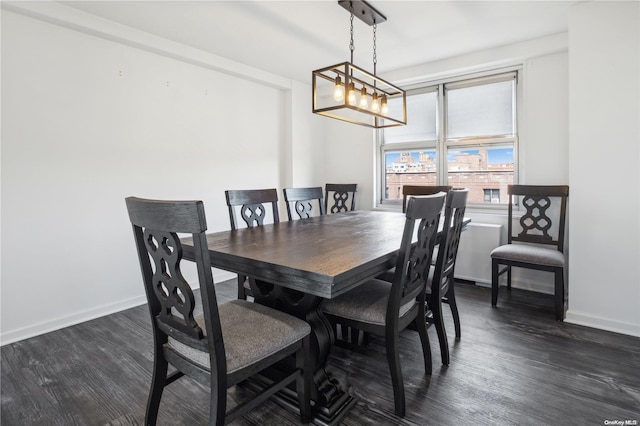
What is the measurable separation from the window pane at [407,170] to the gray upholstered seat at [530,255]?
1.41m

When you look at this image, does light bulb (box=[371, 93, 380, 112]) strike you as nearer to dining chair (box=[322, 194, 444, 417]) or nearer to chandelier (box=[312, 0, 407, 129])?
chandelier (box=[312, 0, 407, 129])

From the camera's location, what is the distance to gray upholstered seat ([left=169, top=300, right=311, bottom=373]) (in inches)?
49.9

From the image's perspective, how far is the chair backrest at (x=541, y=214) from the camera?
10.00 feet

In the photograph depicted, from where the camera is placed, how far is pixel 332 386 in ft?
5.50

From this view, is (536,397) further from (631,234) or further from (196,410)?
(196,410)

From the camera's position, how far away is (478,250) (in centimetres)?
357

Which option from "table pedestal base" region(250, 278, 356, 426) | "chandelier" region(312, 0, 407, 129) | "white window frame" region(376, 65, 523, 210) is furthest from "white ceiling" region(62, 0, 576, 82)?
"table pedestal base" region(250, 278, 356, 426)

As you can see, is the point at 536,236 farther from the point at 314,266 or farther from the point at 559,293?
the point at 314,266

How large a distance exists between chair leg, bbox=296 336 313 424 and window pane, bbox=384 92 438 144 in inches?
133

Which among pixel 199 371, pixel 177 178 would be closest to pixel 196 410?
pixel 199 371

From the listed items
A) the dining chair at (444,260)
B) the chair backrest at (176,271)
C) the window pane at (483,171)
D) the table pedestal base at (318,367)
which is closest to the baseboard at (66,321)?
the chair backrest at (176,271)

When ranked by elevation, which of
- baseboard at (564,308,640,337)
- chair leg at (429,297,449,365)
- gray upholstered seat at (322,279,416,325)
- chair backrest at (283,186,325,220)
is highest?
chair backrest at (283,186,325,220)

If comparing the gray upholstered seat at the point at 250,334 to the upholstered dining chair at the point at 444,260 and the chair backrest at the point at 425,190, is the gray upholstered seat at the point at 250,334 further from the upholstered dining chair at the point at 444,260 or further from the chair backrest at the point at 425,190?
the chair backrest at the point at 425,190

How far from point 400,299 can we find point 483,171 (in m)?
2.83
